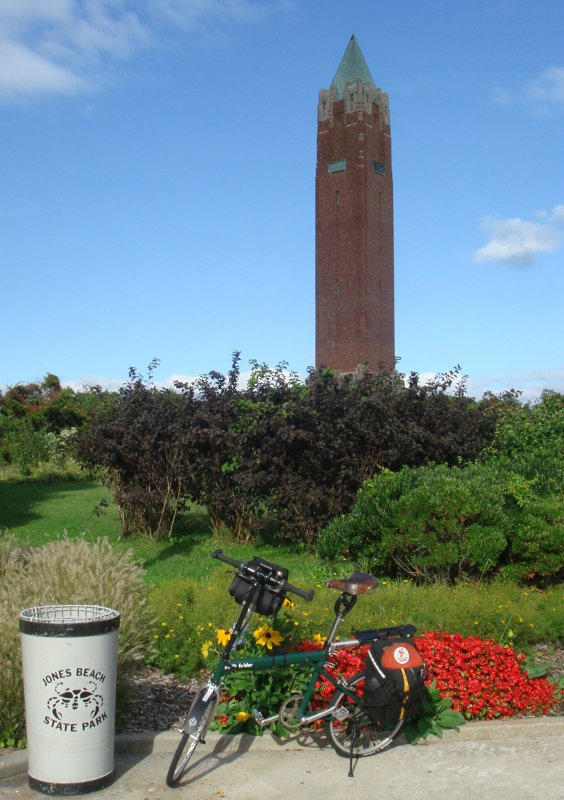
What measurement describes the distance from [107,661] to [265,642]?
1.14 meters

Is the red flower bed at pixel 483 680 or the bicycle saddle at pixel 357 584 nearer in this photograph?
the bicycle saddle at pixel 357 584

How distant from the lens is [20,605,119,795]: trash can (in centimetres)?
467

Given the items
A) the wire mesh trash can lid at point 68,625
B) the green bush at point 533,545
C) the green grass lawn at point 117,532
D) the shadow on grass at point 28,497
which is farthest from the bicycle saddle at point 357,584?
the shadow on grass at point 28,497

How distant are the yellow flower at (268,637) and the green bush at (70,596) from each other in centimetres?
95

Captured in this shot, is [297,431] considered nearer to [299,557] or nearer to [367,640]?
[299,557]

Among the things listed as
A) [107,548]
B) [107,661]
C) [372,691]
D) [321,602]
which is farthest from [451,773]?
[107,548]

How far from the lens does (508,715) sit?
6.00 m

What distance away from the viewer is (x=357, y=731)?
17.3ft

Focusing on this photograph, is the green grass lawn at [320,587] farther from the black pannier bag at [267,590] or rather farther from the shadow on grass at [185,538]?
the black pannier bag at [267,590]

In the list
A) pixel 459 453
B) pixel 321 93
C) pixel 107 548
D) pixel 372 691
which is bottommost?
pixel 372 691

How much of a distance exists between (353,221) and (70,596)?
36.8 meters

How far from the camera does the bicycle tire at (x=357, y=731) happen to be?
5266mm

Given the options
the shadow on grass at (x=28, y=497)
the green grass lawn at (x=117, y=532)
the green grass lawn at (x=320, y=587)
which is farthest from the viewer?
the shadow on grass at (x=28, y=497)

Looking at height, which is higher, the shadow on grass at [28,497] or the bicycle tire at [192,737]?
the shadow on grass at [28,497]
